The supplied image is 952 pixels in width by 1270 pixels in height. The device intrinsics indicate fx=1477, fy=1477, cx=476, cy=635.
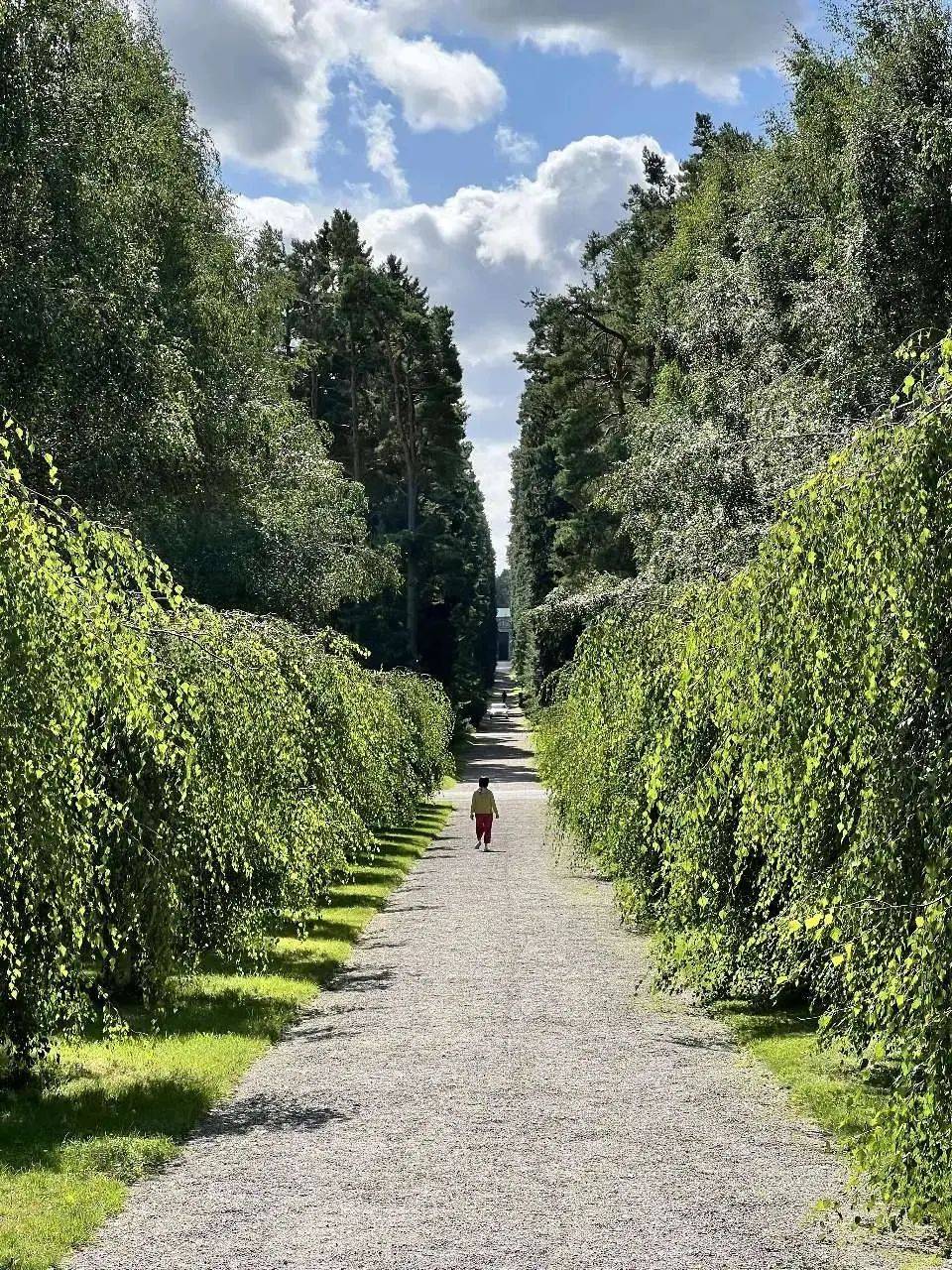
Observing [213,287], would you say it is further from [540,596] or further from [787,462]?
[540,596]

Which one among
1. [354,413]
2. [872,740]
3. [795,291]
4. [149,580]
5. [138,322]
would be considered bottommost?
[872,740]

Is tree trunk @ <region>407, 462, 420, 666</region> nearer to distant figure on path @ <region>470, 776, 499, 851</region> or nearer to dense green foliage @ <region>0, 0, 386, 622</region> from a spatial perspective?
dense green foliage @ <region>0, 0, 386, 622</region>

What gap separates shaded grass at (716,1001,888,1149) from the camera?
335 inches

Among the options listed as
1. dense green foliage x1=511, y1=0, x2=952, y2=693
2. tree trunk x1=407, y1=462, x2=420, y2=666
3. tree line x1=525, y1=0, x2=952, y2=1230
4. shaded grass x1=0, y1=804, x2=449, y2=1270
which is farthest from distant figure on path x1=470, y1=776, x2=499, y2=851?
tree trunk x1=407, y1=462, x2=420, y2=666

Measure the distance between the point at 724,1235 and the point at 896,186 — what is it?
1639cm

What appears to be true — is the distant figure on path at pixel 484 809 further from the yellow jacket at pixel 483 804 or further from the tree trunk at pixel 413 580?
the tree trunk at pixel 413 580

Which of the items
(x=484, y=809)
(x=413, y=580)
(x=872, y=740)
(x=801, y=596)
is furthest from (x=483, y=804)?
(x=413, y=580)

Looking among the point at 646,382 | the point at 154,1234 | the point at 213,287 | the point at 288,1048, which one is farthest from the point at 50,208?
the point at 646,382

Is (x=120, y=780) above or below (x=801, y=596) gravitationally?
below

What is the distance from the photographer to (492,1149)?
8133 millimetres

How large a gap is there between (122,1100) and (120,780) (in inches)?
78.2

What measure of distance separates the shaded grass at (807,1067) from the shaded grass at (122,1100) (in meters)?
3.64

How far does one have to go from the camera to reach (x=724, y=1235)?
665cm

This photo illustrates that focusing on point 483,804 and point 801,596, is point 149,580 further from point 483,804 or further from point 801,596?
point 801,596
